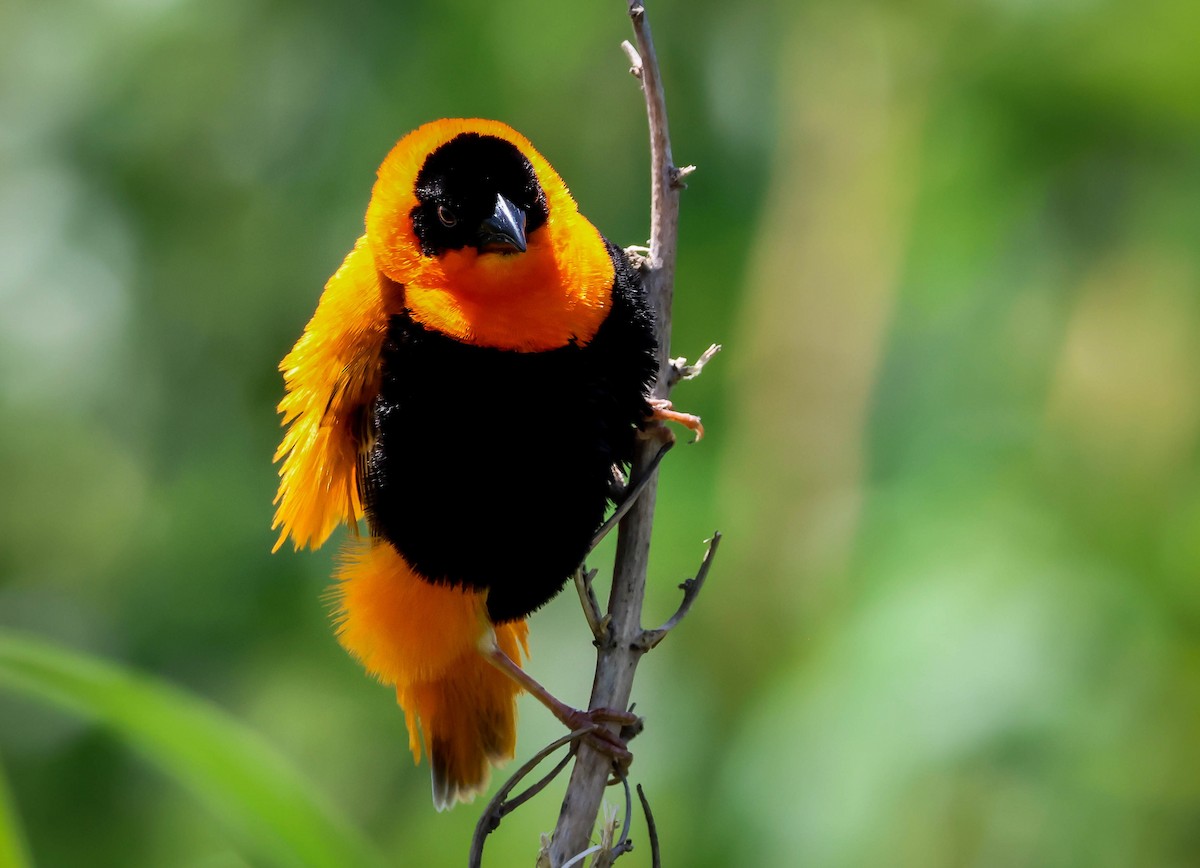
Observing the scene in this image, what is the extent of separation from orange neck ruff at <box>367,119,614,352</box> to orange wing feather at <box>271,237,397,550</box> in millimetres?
80

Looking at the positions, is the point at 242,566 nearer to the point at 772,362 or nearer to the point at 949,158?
the point at 772,362

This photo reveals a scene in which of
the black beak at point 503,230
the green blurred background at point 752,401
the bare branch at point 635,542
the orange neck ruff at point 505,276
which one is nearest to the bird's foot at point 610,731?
the bare branch at point 635,542

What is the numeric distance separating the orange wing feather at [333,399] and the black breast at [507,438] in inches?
2.2

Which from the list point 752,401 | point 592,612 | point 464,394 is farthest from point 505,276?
point 752,401

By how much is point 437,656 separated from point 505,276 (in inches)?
35.5

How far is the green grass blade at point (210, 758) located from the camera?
1.61 metres

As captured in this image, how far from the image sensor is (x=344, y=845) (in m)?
1.67

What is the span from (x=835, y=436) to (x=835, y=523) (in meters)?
0.33

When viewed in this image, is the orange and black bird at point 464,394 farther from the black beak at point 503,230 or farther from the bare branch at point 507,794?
the bare branch at point 507,794

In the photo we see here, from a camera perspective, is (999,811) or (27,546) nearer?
(999,811)

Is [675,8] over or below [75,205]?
over

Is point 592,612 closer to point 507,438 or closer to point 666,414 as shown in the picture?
point 507,438

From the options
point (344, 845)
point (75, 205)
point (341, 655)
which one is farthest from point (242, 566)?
point (344, 845)

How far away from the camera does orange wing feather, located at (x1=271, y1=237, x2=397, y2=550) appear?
2.71 metres
